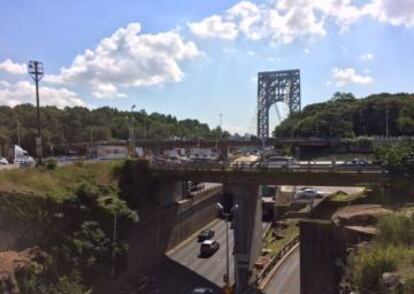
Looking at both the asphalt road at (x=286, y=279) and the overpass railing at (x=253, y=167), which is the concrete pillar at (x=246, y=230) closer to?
the overpass railing at (x=253, y=167)

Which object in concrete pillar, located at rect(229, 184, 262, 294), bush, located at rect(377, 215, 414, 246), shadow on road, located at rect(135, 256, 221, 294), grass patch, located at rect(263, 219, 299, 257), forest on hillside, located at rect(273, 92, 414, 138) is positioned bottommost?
shadow on road, located at rect(135, 256, 221, 294)

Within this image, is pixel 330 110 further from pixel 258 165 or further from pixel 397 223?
pixel 397 223

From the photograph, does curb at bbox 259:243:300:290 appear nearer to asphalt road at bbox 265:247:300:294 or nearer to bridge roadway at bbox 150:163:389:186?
asphalt road at bbox 265:247:300:294

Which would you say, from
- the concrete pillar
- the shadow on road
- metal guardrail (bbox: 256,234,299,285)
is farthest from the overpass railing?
the shadow on road

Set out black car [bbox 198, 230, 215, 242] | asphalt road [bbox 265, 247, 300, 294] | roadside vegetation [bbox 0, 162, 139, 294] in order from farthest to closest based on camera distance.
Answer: black car [bbox 198, 230, 215, 242]
asphalt road [bbox 265, 247, 300, 294]
roadside vegetation [bbox 0, 162, 139, 294]

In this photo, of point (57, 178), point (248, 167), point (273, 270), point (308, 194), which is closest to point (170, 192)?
point (57, 178)

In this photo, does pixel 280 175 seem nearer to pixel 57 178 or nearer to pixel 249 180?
pixel 249 180
